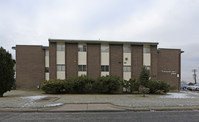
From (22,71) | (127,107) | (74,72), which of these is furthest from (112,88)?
(22,71)

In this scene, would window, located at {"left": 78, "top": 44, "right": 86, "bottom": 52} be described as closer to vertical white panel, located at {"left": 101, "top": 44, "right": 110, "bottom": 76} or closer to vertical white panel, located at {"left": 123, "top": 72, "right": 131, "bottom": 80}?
vertical white panel, located at {"left": 101, "top": 44, "right": 110, "bottom": 76}

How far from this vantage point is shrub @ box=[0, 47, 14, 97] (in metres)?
12.2

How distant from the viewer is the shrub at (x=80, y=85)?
1505 cm

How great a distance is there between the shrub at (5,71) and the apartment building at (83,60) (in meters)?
5.23

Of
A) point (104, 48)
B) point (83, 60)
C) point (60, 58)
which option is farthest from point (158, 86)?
point (60, 58)

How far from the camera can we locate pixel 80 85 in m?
15.3

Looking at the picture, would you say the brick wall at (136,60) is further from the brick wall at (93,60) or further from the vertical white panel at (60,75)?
the vertical white panel at (60,75)

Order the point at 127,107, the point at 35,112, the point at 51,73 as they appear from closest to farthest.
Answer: the point at 35,112, the point at 127,107, the point at 51,73

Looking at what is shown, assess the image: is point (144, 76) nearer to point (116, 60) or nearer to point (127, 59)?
point (127, 59)

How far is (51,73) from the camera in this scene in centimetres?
1742

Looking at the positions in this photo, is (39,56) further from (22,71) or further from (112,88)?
(112,88)

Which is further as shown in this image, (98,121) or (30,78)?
(30,78)

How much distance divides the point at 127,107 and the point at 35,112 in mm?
5527

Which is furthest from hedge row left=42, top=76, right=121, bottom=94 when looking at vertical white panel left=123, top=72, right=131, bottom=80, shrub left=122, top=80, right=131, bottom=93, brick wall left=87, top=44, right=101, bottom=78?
vertical white panel left=123, top=72, right=131, bottom=80
